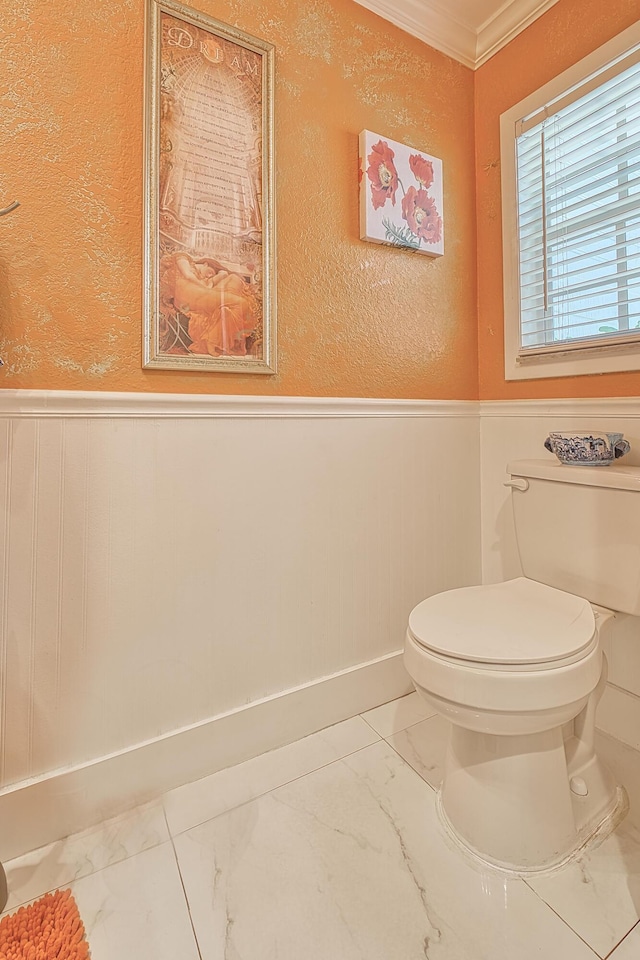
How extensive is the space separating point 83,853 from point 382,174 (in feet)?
6.39

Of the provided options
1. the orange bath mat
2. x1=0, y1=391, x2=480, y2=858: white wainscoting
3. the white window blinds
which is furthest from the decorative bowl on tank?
the orange bath mat

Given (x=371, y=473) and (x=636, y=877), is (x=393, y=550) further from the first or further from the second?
(x=636, y=877)

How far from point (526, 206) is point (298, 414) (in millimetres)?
1086

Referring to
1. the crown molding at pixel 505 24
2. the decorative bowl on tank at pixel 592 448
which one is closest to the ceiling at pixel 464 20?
the crown molding at pixel 505 24

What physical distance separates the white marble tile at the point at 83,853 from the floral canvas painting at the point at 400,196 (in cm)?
167

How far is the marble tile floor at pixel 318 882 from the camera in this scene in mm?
822

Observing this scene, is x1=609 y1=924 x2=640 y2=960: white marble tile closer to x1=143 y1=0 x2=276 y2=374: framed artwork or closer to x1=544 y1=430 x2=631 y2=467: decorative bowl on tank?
x1=544 y1=430 x2=631 y2=467: decorative bowl on tank

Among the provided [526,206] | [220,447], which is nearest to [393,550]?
[220,447]

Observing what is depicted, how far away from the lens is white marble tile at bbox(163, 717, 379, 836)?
1.11 meters

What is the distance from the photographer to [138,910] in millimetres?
882

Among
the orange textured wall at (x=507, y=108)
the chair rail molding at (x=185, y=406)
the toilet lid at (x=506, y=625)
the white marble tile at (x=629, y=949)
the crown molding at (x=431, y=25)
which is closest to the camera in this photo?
the white marble tile at (x=629, y=949)

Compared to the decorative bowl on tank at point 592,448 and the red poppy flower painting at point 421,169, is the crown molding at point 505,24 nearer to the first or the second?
the red poppy flower painting at point 421,169

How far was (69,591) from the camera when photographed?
1.05 meters

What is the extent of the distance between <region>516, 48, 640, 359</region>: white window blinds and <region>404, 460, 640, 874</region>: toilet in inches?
19.9
